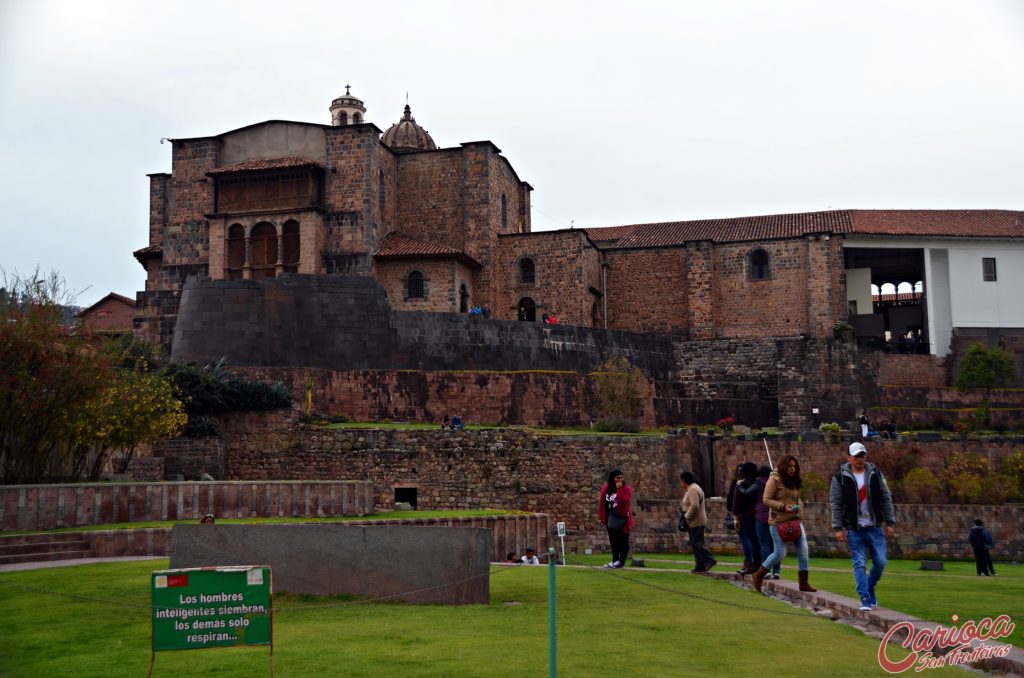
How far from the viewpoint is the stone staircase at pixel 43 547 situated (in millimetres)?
13727

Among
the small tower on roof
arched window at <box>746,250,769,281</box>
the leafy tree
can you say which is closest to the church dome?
the small tower on roof

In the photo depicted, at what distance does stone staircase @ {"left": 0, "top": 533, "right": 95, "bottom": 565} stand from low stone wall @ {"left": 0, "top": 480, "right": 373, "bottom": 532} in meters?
1.63

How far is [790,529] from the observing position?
1077 cm

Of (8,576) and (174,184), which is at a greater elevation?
(174,184)

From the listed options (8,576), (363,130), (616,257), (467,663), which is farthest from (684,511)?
(616,257)

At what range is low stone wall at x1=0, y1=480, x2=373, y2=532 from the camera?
1594cm

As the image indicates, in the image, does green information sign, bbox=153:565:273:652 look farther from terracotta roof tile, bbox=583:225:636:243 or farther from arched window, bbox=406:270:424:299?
terracotta roof tile, bbox=583:225:636:243

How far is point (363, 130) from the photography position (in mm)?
39969

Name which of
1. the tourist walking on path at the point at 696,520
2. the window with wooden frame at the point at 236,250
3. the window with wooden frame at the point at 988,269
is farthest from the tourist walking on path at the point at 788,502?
the window with wooden frame at the point at 988,269

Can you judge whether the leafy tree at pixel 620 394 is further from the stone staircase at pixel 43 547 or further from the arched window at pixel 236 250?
the stone staircase at pixel 43 547

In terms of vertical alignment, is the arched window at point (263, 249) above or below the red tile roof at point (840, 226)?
below

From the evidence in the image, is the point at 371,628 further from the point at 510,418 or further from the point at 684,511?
the point at 510,418

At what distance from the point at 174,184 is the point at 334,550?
113 feet

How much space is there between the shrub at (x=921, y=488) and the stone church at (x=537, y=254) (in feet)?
30.3
